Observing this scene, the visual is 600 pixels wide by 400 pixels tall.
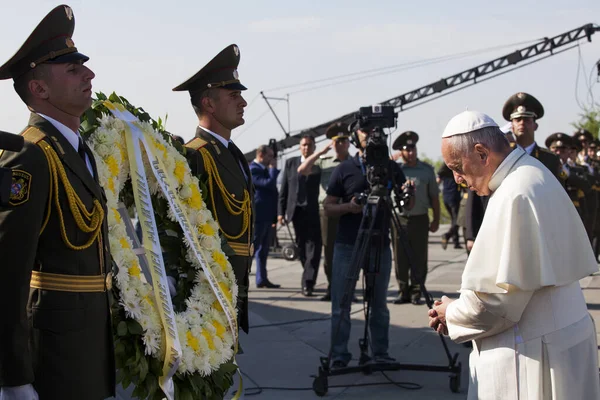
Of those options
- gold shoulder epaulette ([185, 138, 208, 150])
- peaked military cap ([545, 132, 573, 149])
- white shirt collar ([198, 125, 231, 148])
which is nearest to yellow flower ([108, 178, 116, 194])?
gold shoulder epaulette ([185, 138, 208, 150])

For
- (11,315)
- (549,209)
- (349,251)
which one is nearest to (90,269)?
(11,315)

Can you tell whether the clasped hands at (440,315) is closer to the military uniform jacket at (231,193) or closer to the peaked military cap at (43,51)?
the military uniform jacket at (231,193)

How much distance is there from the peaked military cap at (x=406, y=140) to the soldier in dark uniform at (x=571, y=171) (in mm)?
1783

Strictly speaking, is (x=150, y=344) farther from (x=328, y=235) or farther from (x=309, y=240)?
(x=309, y=240)

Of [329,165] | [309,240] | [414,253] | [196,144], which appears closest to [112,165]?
[196,144]

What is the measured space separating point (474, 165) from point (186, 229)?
68.5 inches

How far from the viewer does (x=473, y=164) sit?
328 centimetres

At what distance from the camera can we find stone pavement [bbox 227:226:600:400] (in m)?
6.18

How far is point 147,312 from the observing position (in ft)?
12.8

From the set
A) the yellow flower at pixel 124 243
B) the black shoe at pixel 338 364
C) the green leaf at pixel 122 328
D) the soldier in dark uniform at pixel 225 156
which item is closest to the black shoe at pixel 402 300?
the black shoe at pixel 338 364

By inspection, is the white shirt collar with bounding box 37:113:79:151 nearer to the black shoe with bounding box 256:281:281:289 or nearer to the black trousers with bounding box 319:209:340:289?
the black trousers with bounding box 319:209:340:289

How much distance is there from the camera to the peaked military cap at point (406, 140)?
34.9 feet

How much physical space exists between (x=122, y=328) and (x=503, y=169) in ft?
5.83

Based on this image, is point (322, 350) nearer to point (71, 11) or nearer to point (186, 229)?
point (186, 229)
